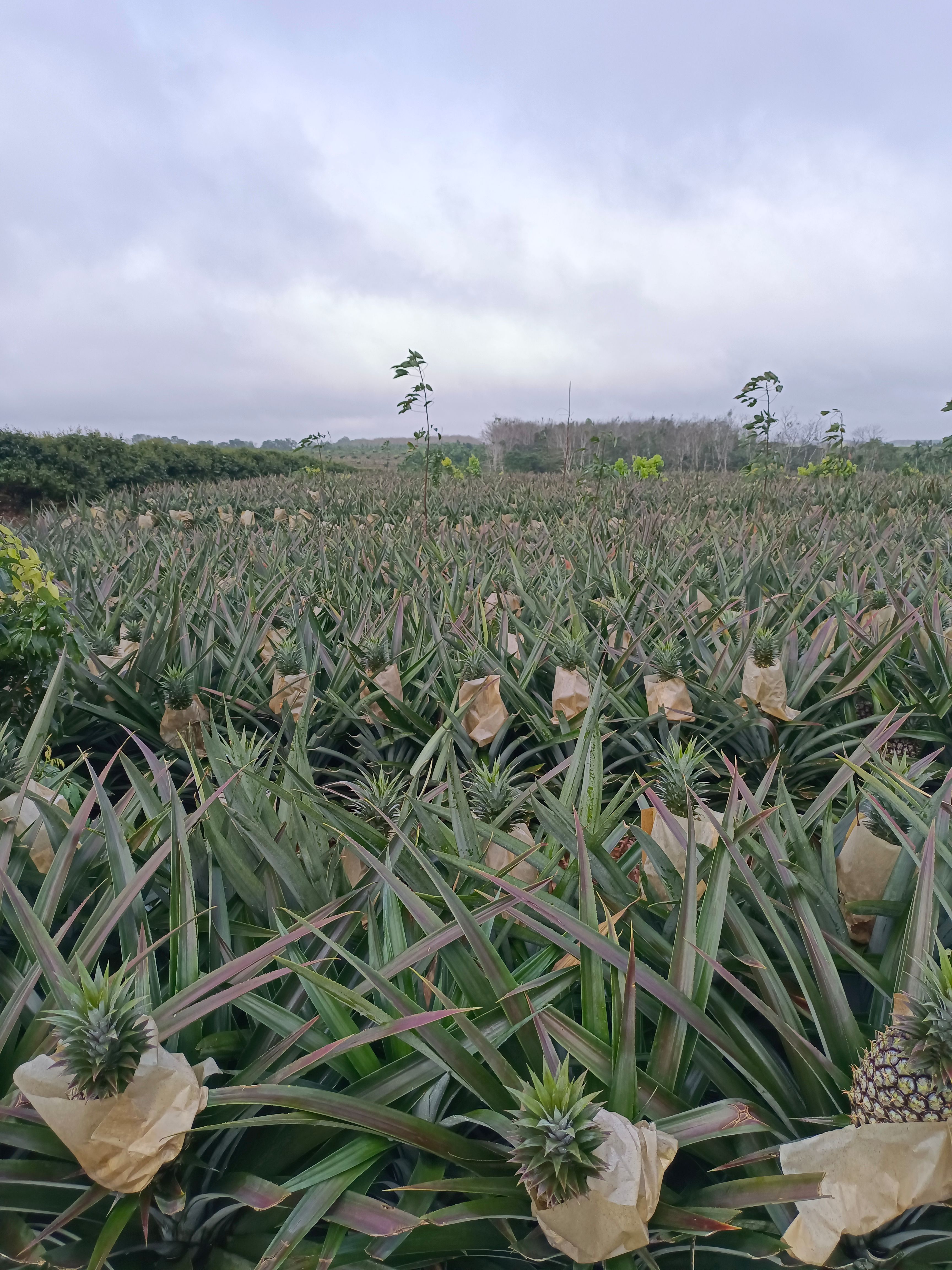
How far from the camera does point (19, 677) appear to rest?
7.04 ft

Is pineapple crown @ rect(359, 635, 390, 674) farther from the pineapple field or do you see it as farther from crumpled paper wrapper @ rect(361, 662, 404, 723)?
the pineapple field

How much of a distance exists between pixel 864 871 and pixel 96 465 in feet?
50.7

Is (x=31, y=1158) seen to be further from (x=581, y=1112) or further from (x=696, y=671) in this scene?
(x=696, y=671)

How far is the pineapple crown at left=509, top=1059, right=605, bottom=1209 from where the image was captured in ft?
1.89

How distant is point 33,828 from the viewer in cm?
114

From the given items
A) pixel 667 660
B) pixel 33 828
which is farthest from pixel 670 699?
pixel 33 828

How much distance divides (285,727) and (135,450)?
617 inches

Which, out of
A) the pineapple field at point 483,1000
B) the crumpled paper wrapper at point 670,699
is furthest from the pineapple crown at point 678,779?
the crumpled paper wrapper at point 670,699

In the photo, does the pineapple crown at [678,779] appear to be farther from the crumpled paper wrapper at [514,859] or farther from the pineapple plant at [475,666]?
the pineapple plant at [475,666]

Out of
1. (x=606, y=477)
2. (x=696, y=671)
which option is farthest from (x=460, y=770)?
(x=606, y=477)

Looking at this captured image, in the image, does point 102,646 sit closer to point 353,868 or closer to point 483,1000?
point 353,868

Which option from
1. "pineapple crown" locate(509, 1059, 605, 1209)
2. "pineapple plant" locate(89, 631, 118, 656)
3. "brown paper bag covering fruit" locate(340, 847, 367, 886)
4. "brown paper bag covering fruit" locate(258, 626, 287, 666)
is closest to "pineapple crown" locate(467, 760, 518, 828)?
"brown paper bag covering fruit" locate(340, 847, 367, 886)

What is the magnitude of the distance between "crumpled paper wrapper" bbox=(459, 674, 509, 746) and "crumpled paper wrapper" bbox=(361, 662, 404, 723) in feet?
0.70

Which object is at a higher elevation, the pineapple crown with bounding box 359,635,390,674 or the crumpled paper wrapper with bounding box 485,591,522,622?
the crumpled paper wrapper with bounding box 485,591,522,622
